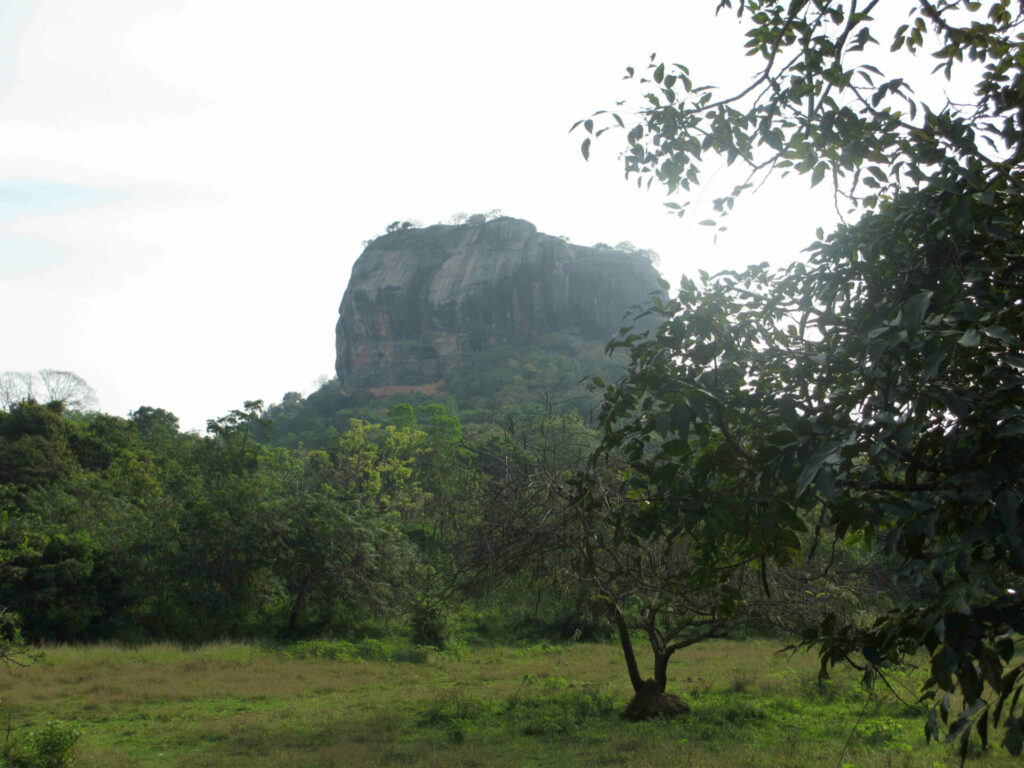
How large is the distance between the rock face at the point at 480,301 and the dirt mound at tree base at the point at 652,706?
68202mm

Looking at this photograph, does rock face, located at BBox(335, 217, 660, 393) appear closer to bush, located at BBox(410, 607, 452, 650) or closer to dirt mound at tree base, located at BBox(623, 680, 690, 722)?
bush, located at BBox(410, 607, 452, 650)

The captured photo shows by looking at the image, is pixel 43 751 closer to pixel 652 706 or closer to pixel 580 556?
pixel 580 556

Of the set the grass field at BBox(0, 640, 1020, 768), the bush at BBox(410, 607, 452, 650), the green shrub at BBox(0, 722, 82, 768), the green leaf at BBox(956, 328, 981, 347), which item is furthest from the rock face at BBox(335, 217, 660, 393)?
the green leaf at BBox(956, 328, 981, 347)

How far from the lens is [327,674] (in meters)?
13.5

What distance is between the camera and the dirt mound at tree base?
8.98m

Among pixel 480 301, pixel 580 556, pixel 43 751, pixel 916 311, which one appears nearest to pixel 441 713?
pixel 580 556

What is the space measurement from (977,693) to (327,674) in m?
13.6

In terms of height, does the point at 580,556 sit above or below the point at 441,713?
above

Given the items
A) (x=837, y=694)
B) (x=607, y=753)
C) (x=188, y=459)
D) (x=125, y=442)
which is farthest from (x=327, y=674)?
(x=125, y=442)

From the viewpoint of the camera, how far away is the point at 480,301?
79.3m

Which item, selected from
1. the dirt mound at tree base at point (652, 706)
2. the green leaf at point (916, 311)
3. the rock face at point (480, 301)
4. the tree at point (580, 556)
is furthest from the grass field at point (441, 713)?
the rock face at point (480, 301)

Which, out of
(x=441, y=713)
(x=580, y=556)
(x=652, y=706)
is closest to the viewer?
(x=580, y=556)

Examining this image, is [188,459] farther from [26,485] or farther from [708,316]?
[708,316]

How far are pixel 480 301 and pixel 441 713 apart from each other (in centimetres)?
7123
